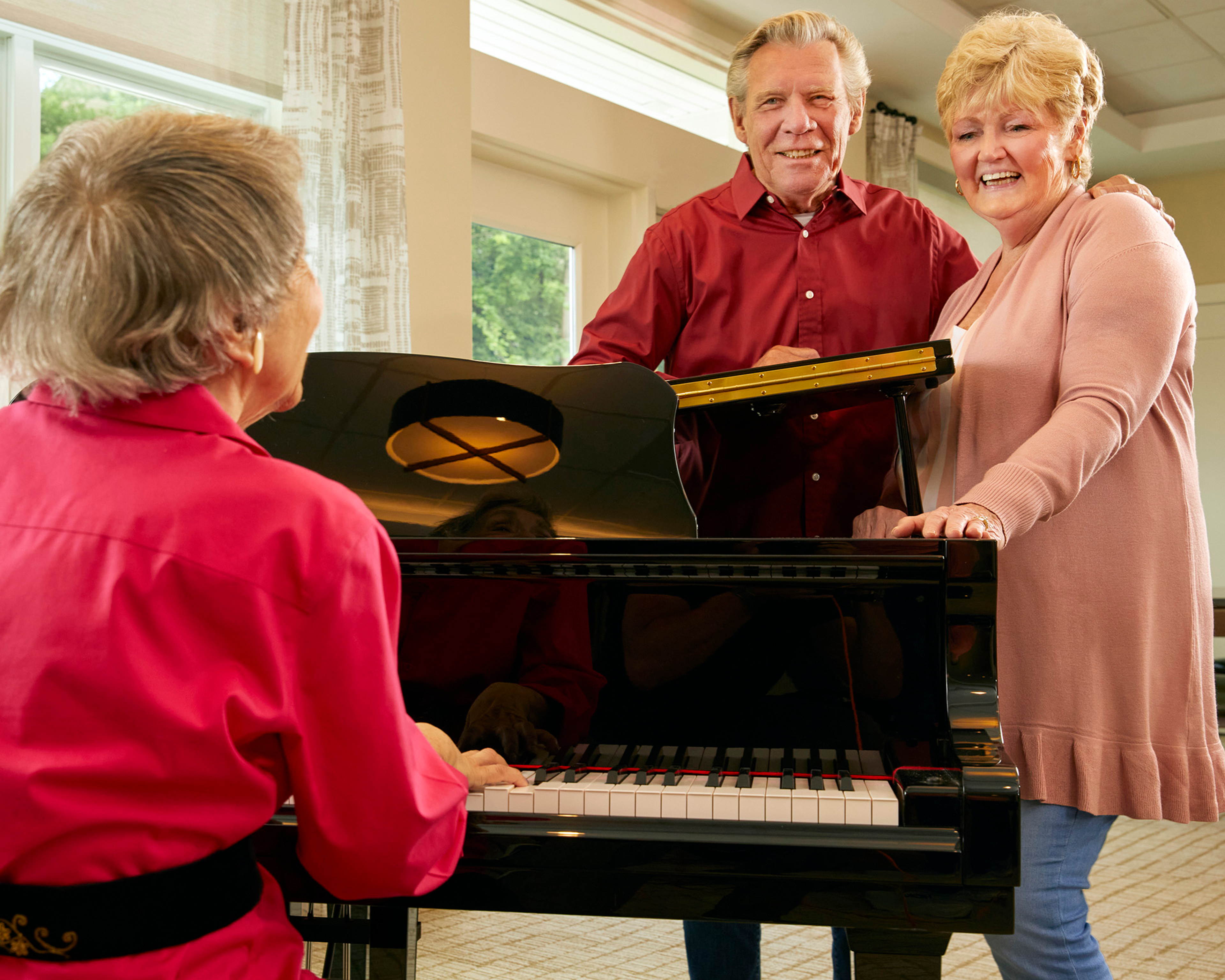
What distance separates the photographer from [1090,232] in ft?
4.95

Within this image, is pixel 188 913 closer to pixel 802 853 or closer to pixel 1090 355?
pixel 802 853

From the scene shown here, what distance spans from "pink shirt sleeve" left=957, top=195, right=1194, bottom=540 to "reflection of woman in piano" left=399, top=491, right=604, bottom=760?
1.73ft

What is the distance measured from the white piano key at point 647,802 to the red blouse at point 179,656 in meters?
0.42

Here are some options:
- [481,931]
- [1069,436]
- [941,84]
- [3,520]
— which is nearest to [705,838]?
[1069,436]

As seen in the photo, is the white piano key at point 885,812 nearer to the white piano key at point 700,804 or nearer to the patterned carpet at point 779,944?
the white piano key at point 700,804

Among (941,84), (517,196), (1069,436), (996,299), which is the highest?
(517,196)

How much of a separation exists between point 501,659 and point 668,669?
0.70ft

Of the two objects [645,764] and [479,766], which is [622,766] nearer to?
[645,764]

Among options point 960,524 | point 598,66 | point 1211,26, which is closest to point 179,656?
point 960,524

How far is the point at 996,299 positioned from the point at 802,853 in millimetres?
896

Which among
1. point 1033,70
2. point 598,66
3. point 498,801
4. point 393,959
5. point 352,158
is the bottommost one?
point 393,959

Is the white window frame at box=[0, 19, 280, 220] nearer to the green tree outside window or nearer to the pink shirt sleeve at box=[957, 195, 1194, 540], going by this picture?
the green tree outside window

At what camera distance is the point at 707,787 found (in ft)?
4.07

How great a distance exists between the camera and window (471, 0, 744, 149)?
4.12 m
